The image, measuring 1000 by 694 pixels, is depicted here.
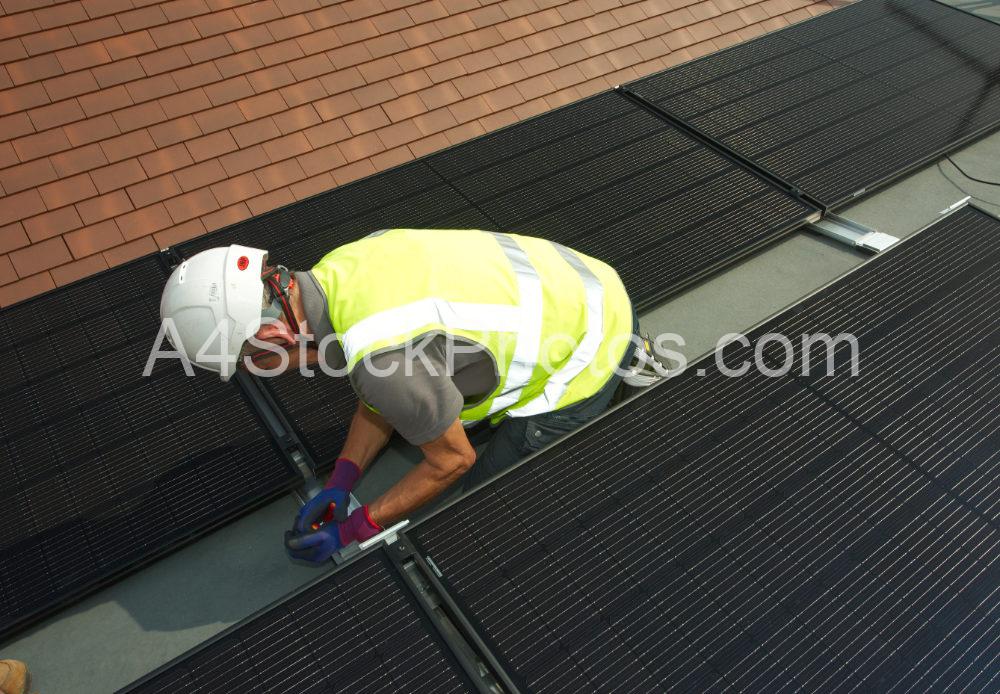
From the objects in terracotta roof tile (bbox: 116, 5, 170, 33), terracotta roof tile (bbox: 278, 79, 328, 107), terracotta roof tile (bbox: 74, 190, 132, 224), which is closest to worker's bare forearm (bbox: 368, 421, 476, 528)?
terracotta roof tile (bbox: 74, 190, 132, 224)

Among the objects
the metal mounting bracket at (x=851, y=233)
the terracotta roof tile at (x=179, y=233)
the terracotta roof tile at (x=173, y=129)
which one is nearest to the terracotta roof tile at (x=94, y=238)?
the terracotta roof tile at (x=179, y=233)

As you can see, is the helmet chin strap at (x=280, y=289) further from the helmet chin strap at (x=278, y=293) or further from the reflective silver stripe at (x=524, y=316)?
the reflective silver stripe at (x=524, y=316)

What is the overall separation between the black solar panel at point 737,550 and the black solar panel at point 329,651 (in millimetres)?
209

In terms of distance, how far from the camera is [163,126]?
19.4 ft

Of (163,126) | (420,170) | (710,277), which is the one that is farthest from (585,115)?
(163,126)

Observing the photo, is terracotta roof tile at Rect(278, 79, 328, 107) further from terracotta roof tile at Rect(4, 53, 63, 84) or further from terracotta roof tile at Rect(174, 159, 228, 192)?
terracotta roof tile at Rect(4, 53, 63, 84)

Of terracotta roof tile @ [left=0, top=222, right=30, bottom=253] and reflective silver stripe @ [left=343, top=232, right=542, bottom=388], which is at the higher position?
reflective silver stripe @ [left=343, top=232, right=542, bottom=388]

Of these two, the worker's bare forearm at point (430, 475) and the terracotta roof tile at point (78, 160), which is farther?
the terracotta roof tile at point (78, 160)

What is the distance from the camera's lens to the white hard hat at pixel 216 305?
3.15 meters

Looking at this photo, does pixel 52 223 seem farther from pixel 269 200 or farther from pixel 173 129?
pixel 269 200

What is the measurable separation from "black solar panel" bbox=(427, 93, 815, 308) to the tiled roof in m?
1.09

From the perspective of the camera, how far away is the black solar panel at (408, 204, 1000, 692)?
2830 mm

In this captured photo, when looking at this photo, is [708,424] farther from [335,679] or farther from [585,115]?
[585,115]

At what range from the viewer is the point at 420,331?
10.0 feet
